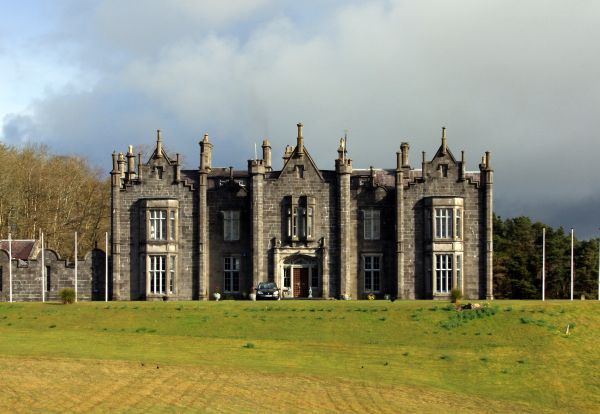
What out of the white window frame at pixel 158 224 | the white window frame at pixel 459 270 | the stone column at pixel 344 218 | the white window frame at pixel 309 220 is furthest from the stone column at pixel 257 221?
the white window frame at pixel 459 270

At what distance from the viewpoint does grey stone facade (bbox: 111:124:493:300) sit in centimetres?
7319

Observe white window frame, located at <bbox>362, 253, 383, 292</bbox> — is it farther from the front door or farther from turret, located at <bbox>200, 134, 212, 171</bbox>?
turret, located at <bbox>200, 134, 212, 171</bbox>

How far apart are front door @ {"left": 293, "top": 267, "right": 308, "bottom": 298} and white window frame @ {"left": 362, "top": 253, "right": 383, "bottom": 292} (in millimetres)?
4139

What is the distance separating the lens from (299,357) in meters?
45.1

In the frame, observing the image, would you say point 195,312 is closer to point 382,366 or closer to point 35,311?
point 35,311

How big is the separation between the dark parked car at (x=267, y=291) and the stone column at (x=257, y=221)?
2.34 meters

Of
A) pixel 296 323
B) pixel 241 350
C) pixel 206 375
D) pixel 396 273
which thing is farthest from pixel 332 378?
pixel 396 273

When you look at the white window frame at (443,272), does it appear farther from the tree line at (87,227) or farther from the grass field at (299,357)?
the tree line at (87,227)

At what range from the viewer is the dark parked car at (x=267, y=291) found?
7094 cm

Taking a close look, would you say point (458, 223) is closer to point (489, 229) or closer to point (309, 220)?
point (489, 229)

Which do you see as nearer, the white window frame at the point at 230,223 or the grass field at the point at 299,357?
the grass field at the point at 299,357

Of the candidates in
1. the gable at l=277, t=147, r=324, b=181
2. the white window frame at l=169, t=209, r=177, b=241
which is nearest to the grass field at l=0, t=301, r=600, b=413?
the white window frame at l=169, t=209, r=177, b=241

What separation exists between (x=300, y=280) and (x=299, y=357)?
2956cm

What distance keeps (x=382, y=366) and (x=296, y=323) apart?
39.5ft
